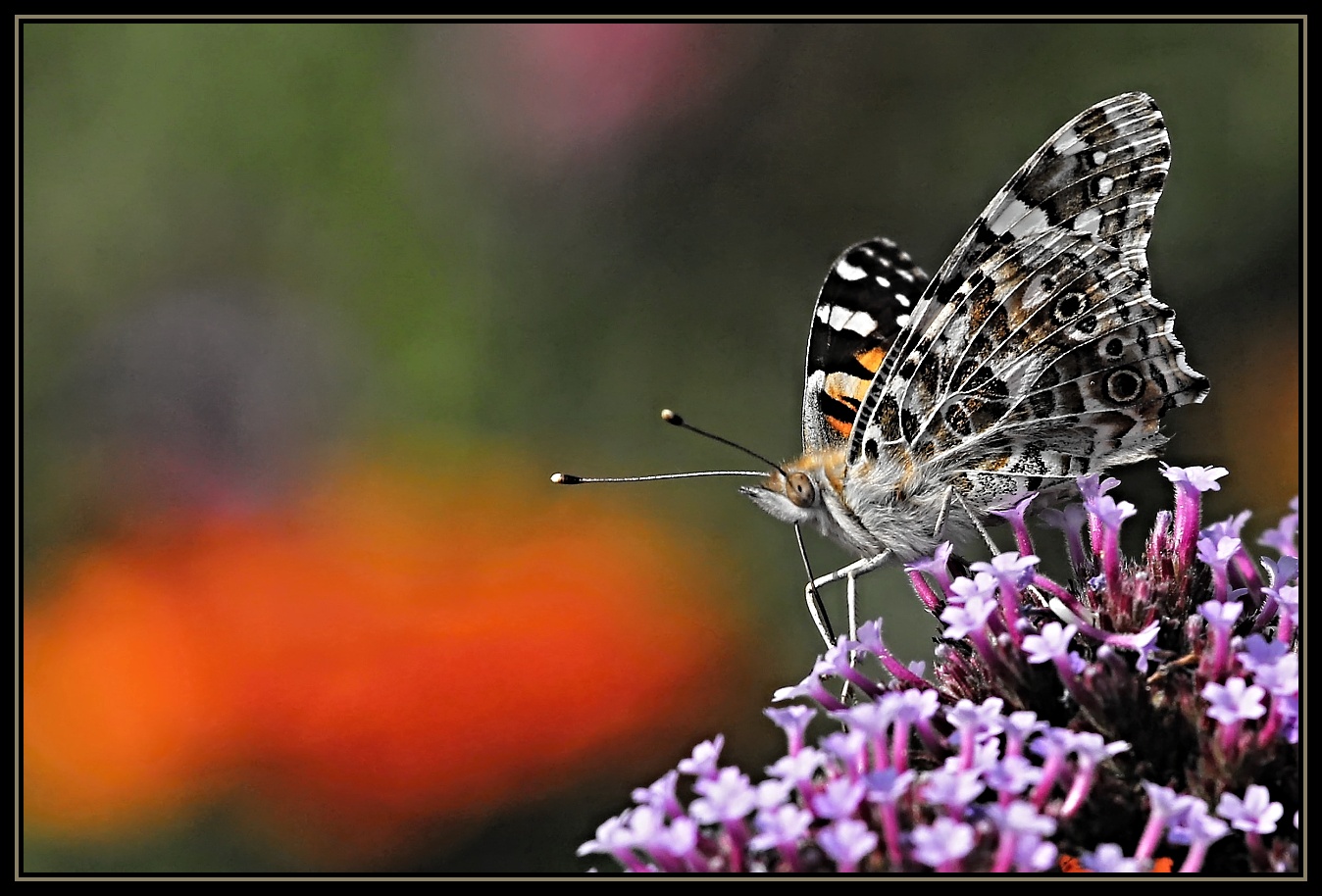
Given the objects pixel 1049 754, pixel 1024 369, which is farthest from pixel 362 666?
pixel 1049 754

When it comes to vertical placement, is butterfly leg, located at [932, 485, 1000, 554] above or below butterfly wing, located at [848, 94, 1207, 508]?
below

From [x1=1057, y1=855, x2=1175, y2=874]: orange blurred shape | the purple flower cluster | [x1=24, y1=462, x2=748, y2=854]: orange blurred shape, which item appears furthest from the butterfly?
[x1=24, y1=462, x2=748, y2=854]: orange blurred shape

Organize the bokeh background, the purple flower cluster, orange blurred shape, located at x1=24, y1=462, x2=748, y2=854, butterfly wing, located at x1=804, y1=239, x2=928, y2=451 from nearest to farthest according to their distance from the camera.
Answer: the purple flower cluster → butterfly wing, located at x1=804, y1=239, x2=928, y2=451 → orange blurred shape, located at x1=24, y1=462, x2=748, y2=854 → the bokeh background

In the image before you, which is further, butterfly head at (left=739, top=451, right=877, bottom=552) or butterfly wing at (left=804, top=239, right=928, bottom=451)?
butterfly wing at (left=804, top=239, right=928, bottom=451)

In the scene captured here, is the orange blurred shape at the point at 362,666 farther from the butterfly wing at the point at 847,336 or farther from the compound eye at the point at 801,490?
the compound eye at the point at 801,490

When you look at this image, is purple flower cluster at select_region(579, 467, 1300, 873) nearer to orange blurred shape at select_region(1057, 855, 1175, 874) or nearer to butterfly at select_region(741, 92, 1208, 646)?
orange blurred shape at select_region(1057, 855, 1175, 874)

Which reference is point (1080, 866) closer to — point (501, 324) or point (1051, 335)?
point (1051, 335)

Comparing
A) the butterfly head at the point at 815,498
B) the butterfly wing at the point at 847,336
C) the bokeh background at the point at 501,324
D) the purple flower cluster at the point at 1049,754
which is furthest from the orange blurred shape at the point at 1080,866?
the bokeh background at the point at 501,324
